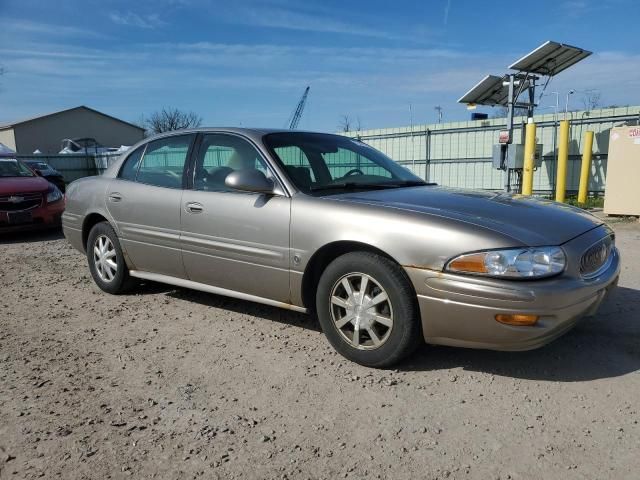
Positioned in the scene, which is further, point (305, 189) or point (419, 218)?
point (305, 189)

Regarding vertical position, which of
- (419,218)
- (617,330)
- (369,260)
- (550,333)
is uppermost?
(419,218)

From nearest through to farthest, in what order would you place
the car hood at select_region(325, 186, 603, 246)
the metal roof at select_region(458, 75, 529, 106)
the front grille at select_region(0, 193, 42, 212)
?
the car hood at select_region(325, 186, 603, 246) < the front grille at select_region(0, 193, 42, 212) < the metal roof at select_region(458, 75, 529, 106)

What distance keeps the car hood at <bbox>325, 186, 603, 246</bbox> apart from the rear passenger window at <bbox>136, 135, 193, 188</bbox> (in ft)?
5.23

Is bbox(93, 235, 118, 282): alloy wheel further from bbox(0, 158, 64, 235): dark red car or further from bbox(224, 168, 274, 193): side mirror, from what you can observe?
bbox(0, 158, 64, 235): dark red car

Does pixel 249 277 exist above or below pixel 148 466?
above

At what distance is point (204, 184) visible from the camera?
4191 mm

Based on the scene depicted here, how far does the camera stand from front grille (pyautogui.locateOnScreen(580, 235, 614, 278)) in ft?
10.1

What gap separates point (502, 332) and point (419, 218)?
2.57 feet

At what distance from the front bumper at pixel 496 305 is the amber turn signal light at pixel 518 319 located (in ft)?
0.08

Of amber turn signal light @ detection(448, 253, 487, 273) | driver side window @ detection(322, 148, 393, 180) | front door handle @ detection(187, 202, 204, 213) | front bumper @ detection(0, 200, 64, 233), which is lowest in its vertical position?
front bumper @ detection(0, 200, 64, 233)

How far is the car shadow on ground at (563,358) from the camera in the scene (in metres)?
3.19

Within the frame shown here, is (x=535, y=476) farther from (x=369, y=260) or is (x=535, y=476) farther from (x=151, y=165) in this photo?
(x=151, y=165)

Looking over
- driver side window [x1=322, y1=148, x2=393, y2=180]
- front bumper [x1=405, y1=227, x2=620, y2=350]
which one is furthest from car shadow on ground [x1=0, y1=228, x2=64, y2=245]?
front bumper [x1=405, y1=227, x2=620, y2=350]

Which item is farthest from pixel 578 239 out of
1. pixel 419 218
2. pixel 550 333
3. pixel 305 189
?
pixel 305 189
